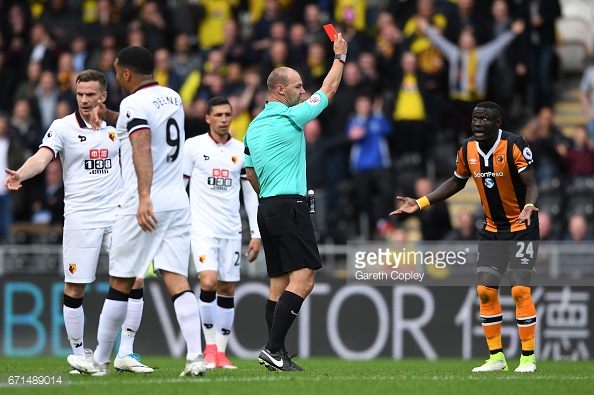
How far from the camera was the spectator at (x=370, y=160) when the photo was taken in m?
17.0

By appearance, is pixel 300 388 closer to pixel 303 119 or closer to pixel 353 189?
pixel 303 119

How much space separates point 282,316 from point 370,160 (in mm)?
7720

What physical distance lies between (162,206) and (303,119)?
1646 mm

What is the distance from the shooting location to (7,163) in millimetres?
17734

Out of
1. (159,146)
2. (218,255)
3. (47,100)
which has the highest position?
(47,100)

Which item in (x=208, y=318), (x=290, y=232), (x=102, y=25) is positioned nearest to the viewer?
(x=290, y=232)

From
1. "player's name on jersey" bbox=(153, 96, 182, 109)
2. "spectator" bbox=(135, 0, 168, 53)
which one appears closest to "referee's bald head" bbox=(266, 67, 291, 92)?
"player's name on jersey" bbox=(153, 96, 182, 109)

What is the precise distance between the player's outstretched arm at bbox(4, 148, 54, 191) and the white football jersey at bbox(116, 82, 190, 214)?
0.92 metres

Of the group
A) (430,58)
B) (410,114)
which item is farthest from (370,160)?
(430,58)

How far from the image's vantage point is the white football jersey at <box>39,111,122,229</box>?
419 inches

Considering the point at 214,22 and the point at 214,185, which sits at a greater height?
the point at 214,22

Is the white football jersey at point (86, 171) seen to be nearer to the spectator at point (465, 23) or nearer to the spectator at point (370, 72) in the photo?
the spectator at point (370, 72)

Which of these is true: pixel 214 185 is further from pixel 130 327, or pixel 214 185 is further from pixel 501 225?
pixel 501 225

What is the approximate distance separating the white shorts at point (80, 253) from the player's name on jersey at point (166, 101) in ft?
6.24
